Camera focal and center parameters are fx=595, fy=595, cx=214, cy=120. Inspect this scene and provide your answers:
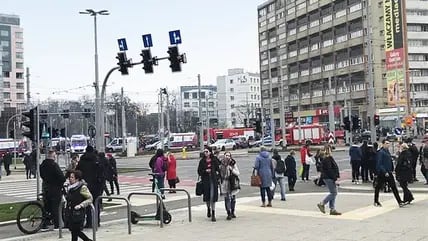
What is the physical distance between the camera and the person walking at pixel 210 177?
47.0ft

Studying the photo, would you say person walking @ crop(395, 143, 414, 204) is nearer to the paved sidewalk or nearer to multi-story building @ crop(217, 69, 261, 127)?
the paved sidewalk

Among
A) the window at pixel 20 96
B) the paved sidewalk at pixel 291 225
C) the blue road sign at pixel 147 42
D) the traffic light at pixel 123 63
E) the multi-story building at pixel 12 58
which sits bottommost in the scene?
the paved sidewalk at pixel 291 225

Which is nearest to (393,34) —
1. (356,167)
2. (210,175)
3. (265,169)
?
(356,167)

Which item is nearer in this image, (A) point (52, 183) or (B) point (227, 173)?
(A) point (52, 183)

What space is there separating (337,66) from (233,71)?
72.5 metres

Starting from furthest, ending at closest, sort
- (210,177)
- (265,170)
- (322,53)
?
(322,53) < (265,170) < (210,177)

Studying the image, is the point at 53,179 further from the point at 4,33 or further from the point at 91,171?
the point at 4,33

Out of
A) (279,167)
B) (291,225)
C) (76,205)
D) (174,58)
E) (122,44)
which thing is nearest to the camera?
(76,205)

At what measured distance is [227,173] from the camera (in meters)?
14.6

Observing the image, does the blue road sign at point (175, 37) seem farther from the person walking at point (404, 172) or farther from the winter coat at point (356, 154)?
the person walking at point (404, 172)

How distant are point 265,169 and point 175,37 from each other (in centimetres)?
945

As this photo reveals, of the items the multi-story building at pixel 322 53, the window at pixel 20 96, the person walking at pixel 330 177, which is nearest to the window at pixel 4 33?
the window at pixel 20 96

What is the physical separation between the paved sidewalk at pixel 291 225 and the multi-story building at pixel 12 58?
12845 centimetres

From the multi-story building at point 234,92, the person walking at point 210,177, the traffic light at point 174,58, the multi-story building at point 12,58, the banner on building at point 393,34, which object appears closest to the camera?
the person walking at point 210,177
